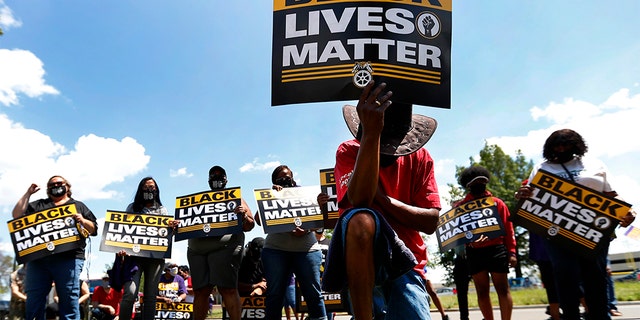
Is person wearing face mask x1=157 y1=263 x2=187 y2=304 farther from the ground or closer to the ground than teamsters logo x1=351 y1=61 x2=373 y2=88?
closer to the ground

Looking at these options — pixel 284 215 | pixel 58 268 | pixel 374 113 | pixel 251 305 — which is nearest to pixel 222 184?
pixel 284 215

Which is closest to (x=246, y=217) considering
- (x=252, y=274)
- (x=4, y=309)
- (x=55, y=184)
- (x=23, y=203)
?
(x=252, y=274)

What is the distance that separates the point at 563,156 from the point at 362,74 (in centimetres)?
332

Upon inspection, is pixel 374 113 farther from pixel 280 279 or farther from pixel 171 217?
pixel 171 217

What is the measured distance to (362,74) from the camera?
208cm

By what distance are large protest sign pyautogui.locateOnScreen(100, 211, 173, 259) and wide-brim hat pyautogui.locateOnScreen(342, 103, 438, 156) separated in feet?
15.8


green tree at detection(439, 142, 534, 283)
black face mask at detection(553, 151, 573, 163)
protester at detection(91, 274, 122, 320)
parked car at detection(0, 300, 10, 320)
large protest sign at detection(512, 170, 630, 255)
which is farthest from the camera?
green tree at detection(439, 142, 534, 283)

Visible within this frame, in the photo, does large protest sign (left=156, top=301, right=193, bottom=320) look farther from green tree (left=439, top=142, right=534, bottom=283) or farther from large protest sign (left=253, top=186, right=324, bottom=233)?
green tree (left=439, top=142, right=534, bottom=283)

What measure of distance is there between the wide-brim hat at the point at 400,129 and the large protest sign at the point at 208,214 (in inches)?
159

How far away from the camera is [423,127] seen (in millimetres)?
2146

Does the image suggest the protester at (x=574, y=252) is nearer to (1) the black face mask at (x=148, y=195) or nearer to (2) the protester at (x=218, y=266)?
(2) the protester at (x=218, y=266)

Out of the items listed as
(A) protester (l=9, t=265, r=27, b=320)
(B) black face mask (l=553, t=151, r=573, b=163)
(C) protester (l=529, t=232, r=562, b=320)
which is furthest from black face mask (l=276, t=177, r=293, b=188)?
(A) protester (l=9, t=265, r=27, b=320)

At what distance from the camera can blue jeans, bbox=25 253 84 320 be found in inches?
200

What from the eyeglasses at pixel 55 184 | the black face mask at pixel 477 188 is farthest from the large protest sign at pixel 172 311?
the black face mask at pixel 477 188
